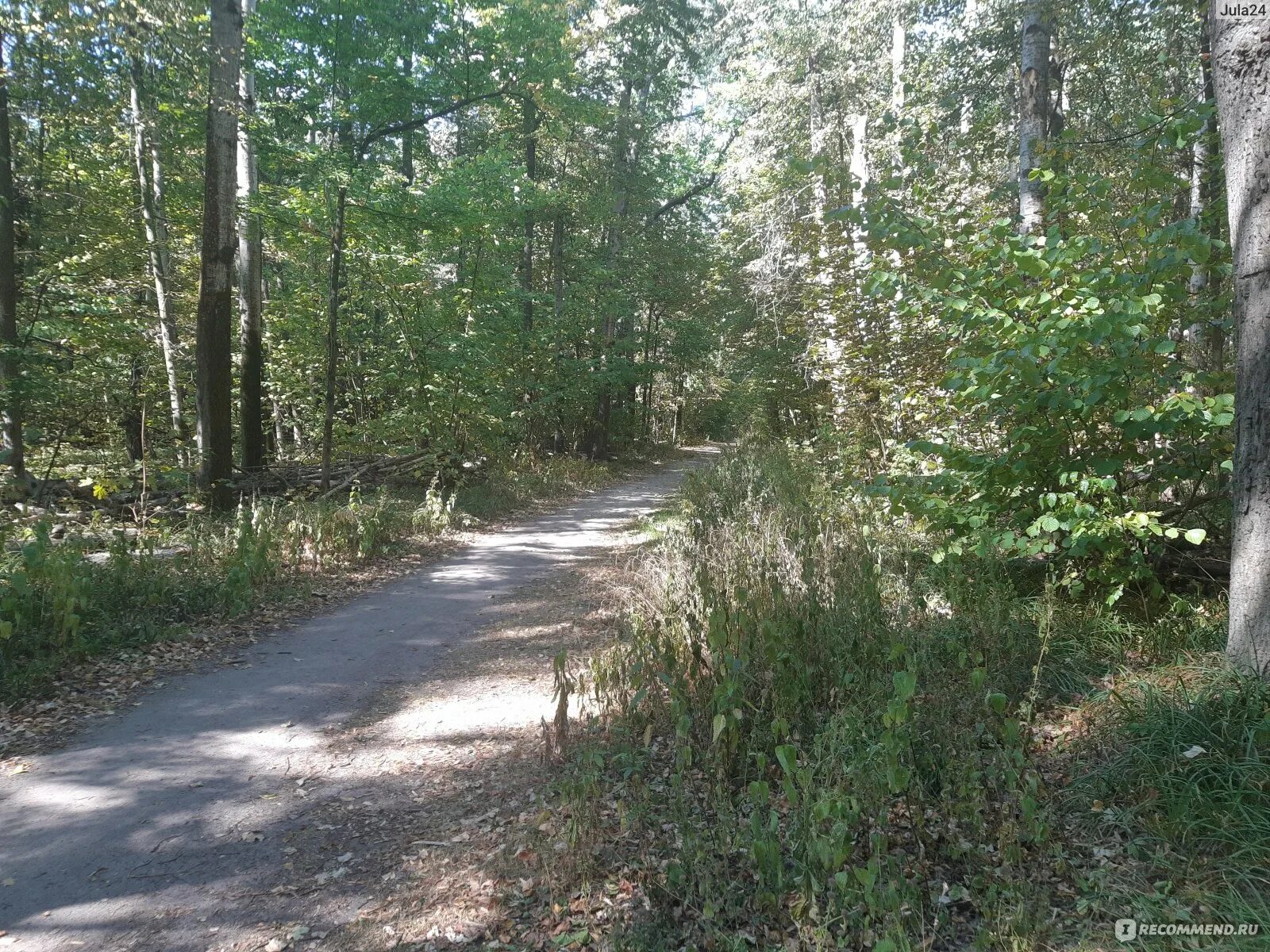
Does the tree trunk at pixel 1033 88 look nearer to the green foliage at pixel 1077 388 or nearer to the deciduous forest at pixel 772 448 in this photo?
the deciduous forest at pixel 772 448

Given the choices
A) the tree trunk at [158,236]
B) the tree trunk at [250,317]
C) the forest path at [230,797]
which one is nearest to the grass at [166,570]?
the forest path at [230,797]

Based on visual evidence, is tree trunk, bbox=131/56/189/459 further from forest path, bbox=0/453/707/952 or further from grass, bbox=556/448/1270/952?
grass, bbox=556/448/1270/952

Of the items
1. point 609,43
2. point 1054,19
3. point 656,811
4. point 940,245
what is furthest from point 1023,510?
point 609,43

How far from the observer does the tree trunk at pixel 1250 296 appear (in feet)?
11.3

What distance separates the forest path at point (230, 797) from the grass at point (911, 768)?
1.16 metres

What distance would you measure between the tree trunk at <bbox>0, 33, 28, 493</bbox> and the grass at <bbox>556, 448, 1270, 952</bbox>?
879cm

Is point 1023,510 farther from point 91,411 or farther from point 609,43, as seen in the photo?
point 609,43

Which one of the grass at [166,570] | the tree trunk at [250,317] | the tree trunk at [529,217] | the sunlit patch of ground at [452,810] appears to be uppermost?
the tree trunk at [529,217]

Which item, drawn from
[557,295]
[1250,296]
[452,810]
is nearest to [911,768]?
[452,810]

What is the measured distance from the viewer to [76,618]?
18.0 feet

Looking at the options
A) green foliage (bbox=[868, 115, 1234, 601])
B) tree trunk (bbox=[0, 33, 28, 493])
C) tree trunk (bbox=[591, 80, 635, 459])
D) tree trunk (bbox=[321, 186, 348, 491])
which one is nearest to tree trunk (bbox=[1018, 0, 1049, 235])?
green foliage (bbox=[868, 115, 1234, 601])

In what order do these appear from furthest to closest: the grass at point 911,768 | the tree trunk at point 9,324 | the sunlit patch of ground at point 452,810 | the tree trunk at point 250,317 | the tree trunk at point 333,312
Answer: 1. the tree trunk at point 250,317
2. the tree trunk at point 333,312
3. the tree trunk at point 9,324
4. the sunlit patch of ground at point 452,810
5. the grass at point 911,768

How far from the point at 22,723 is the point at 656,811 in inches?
168

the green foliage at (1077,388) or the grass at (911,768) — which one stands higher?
the green foliage at (1077,388)
